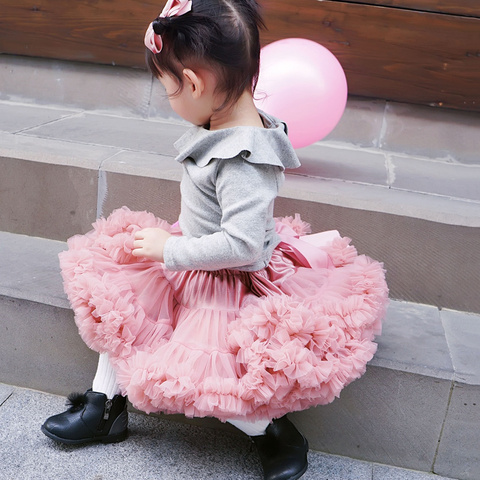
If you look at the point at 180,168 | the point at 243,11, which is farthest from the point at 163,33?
the point at 180,168

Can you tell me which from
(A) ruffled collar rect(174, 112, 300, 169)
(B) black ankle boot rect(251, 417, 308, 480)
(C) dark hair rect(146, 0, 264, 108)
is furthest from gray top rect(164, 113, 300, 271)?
(B) black ankle boot rect(251, 417, 308, 480)

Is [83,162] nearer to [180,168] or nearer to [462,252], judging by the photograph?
[180,168]

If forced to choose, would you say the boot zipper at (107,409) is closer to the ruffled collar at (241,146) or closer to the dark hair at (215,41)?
the ruffled collar at (241,146)

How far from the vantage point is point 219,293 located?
1195 mm

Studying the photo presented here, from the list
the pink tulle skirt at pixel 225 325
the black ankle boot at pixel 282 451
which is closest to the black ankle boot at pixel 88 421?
the pink tulle skirt at pixel 225 325

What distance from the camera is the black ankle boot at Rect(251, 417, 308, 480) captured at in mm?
1194

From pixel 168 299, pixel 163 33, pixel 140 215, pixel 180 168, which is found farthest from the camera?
pixel 180 168

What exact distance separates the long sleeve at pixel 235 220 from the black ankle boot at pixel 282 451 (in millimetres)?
377

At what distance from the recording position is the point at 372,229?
1597 millimetres

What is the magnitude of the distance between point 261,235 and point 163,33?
0.40 m

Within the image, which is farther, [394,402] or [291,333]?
[394,402]

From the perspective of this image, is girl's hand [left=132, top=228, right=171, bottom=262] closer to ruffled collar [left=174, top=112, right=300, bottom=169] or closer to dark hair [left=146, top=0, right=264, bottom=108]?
ruffled collar [left=174, top=112, right=300, bottom=169]

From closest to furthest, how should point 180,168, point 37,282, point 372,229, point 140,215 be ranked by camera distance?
point 140,215 → point 37,282 → point 372,229 → point 180,168

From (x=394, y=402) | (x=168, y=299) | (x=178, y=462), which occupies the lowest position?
(x=178, y=462)
